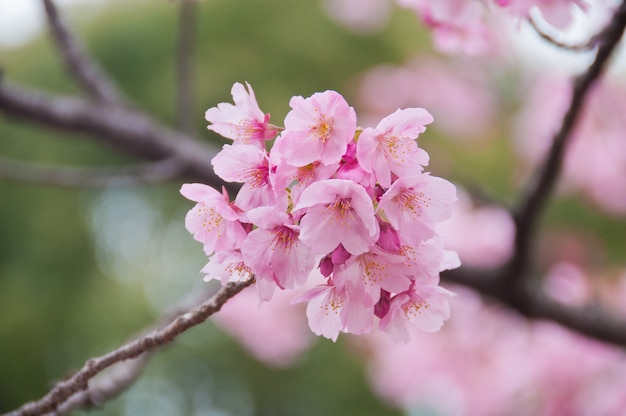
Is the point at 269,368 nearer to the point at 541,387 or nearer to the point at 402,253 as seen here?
the point at 541,387

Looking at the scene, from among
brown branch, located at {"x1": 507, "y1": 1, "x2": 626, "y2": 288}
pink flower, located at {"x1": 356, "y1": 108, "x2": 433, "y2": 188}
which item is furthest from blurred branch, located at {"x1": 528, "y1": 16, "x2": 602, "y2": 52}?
pink flower, located at {"x1": 356, "y1": 108, "x2": 433, "y2": 188}

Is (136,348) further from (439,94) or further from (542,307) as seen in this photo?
(439,94)

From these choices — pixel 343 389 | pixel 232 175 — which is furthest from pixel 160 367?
pixel 232 175

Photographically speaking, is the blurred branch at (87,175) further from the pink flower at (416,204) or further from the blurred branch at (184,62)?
the pink flower at (416,204)

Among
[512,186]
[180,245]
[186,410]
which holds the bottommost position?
[186,410]

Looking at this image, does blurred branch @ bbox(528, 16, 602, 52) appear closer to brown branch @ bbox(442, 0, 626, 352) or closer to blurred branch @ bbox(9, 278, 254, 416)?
brown branch @ bbox(442, 0, 626, 352)

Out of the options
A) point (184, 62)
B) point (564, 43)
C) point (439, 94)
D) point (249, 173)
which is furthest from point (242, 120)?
point (439, 94)

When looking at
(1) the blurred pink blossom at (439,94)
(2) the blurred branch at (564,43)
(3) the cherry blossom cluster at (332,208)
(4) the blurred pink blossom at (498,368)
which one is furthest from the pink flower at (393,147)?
(1) the blurred pink blossom at (439,94)
